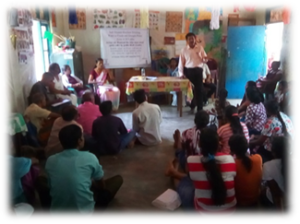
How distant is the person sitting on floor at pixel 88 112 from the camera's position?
1.76 m

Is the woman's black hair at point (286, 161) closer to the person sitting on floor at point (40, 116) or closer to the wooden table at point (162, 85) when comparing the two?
the wooden table at point (162, 85)

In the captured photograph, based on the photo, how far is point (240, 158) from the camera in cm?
157

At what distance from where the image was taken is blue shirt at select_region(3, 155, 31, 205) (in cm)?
157

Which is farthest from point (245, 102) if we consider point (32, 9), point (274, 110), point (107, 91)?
point (32, 9)

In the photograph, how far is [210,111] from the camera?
174 centimetres

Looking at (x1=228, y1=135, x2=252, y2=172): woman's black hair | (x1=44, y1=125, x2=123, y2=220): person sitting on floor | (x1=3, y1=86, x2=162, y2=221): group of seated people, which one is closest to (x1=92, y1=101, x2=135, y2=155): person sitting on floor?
(x1=3, y1=86, x2=162, y2=221): group of seated people

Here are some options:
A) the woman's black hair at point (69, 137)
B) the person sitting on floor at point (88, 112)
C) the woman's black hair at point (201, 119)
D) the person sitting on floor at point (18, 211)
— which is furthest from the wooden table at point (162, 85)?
the person sitting on floor at point (18, 211)

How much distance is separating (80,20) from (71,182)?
978mm

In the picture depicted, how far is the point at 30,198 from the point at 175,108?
3.53 ft

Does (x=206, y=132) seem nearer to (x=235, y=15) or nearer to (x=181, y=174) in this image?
(x=181, y=174)

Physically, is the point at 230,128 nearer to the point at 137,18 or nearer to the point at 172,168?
the point at 172,168

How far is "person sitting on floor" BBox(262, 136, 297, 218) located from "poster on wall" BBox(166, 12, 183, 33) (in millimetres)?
955

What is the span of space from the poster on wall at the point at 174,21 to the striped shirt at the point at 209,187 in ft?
2.68

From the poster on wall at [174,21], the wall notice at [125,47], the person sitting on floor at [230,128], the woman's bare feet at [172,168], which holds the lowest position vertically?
the woman's bare feet at [172,168]
